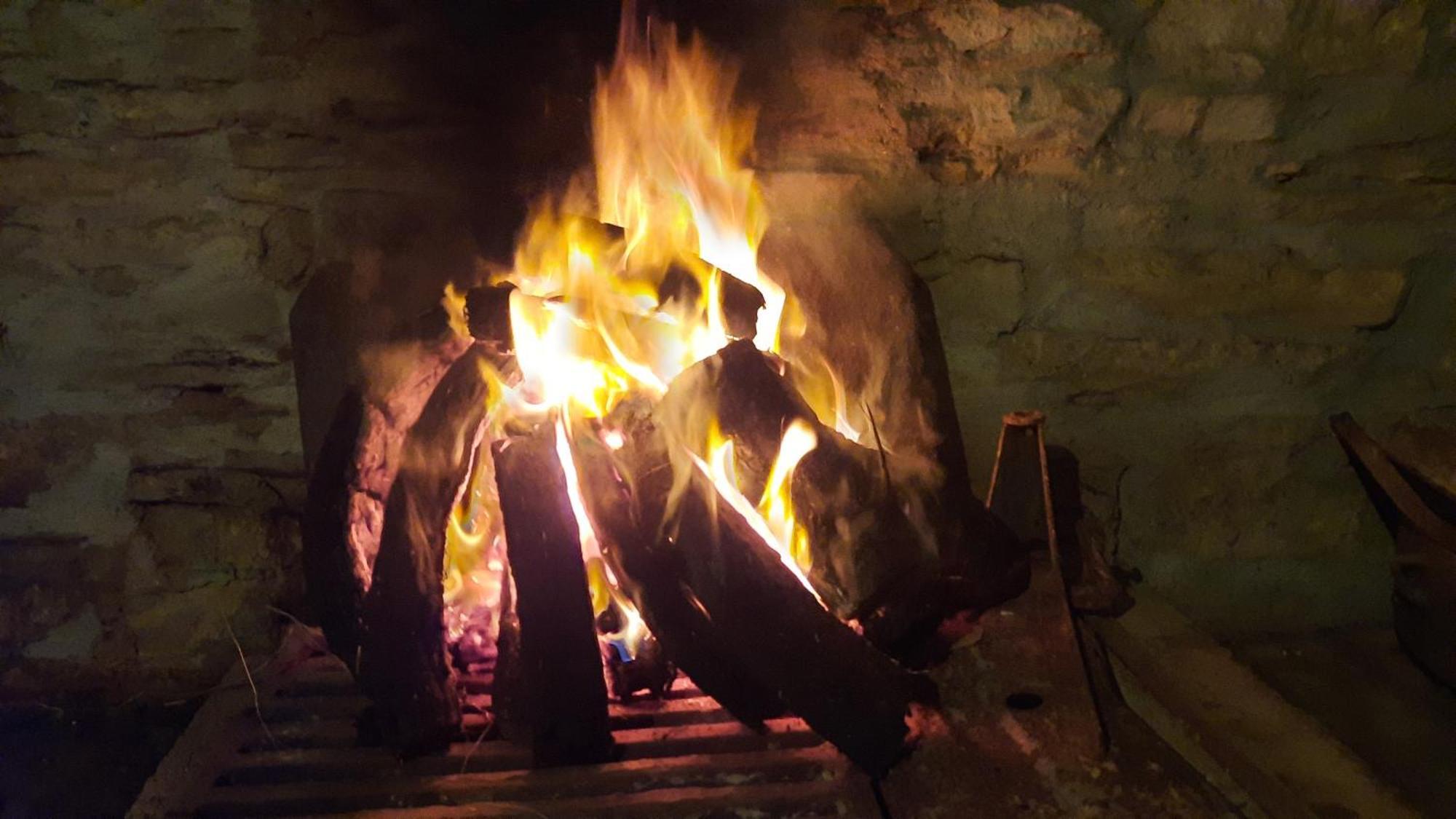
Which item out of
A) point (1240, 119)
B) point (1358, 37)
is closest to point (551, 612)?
point (1240, 119)

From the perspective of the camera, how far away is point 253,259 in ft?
6.26

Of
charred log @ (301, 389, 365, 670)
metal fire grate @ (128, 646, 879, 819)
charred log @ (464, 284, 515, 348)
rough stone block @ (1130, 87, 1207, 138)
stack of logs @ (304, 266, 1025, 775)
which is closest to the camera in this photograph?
metal fire grate @ (128, 646, 879, 819)

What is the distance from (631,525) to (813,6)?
0.97 metres

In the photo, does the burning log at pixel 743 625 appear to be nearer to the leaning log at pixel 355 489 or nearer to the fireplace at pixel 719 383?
the fireplace at pixel 719 383

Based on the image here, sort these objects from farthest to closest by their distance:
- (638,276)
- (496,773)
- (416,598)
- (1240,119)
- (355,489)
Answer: (1240,119), (638,276), (355,489), (416,598), (496,773)

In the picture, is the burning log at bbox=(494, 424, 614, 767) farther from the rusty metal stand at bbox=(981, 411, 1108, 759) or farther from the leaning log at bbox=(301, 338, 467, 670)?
the rusty metal stand at bbox=(981, 411, 1108, 759)

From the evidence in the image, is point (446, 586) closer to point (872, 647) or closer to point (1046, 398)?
point (872, 647)

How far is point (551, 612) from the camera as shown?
1.49 m

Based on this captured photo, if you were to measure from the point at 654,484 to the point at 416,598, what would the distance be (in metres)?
0.39

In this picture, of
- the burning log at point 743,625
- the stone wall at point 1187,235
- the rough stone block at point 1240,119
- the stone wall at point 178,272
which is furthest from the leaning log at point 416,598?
the rough stone block at point 1240,119

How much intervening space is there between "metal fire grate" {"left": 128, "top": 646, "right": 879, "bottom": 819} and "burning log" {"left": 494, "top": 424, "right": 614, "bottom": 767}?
0.04 meters

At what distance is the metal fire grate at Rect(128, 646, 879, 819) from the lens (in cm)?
136

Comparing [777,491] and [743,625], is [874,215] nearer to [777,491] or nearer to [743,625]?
[777,491]

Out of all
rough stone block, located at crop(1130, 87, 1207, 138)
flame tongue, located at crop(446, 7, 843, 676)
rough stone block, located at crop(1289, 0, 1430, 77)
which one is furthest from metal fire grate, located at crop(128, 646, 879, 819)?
rough stone block, located at crop(1289, 0, 1430, 77)
